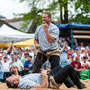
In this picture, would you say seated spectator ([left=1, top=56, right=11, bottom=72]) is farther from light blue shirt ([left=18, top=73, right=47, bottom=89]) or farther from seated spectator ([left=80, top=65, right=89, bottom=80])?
light blue shirt ([left=18, top=73, right=47, bottom=89])

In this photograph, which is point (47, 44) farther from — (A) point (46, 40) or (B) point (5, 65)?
(B) point (5, 65)

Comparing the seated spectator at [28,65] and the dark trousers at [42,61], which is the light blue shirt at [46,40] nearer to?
the dark trousers at [42,61]

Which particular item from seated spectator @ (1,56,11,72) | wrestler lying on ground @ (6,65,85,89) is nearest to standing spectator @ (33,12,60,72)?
wrestler lying on ground @ (6,65,85,89)

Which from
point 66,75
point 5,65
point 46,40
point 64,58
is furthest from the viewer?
point 64,58

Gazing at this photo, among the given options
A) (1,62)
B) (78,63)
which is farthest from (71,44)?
(1,62)

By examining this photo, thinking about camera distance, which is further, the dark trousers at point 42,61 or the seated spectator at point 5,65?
the seated spectator at point 5,65

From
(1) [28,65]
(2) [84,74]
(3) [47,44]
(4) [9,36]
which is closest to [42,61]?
(3) [47,44]

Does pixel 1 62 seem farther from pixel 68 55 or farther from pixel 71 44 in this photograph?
pixel 71 44

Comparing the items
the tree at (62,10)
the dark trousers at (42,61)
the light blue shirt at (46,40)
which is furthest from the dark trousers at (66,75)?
the tree at (62,10)

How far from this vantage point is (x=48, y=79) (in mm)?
A: 6301

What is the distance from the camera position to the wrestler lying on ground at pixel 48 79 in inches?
243

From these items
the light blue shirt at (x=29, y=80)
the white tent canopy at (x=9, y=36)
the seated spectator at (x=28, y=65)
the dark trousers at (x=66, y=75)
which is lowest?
the seated spectator at (x=28, y=65)

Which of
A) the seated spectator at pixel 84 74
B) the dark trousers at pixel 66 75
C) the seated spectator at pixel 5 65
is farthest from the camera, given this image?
the seated spectator at pixel 5 65

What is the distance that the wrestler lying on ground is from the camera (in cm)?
617
